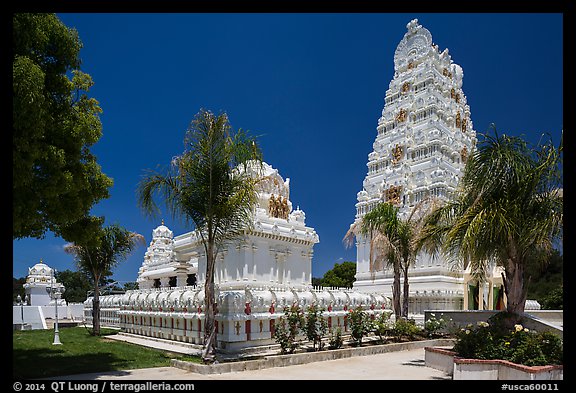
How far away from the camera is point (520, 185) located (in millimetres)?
12875

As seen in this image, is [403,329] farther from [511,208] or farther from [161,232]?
[161,232]

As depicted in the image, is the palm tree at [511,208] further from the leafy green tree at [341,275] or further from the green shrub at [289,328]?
the leafy green tree at [341,275]

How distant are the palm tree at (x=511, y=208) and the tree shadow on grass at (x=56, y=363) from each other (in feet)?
33.1

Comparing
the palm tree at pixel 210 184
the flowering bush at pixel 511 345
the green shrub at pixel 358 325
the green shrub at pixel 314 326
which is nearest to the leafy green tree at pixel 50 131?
the palm tree at pixel 210 184

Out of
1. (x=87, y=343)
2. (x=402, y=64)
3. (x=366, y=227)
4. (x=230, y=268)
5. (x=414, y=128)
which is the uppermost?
(x=402, y=64)

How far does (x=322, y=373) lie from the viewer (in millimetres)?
13023

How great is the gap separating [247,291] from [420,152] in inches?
1073

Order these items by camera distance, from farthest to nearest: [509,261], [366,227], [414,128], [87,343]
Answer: [414,128] → [366,227] → [87,343] → [509,261]

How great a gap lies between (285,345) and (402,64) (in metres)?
35.5

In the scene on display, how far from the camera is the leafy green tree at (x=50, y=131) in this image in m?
10.0
